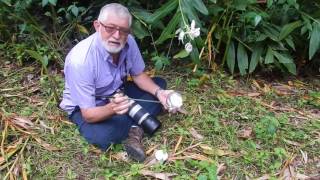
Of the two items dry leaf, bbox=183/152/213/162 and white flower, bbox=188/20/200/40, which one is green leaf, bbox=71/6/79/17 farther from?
dry leaf, bbox=183/152/213/162

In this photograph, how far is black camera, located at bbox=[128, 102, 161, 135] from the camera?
3.01m

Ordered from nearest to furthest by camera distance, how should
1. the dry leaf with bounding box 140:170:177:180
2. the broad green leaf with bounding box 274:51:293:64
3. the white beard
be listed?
the dry leaf with bounding box 140:170:177:180 → the white beard → the broad green leaf with bounding box 274:51:293:64

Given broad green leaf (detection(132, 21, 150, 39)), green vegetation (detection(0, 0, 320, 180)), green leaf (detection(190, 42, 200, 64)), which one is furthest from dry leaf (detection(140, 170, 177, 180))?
broad green leaf (detection(132, 21, 150, 39))

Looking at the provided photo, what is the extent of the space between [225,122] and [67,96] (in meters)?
1.12

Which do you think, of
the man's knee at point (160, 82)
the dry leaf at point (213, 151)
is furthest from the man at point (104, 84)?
the dry leaf at point (213, 151)

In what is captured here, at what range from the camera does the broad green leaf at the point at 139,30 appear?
12.0ft

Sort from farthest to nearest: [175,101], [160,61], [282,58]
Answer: [282,58]
[160,61]
[175,101]

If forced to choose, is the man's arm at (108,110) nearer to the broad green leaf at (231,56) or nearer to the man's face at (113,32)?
the man's face at (113,32)

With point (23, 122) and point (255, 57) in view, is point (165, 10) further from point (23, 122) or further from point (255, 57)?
point (23, 122)

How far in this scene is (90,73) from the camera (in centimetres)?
284

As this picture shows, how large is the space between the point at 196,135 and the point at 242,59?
0.92 meters

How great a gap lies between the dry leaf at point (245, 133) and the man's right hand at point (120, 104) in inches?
33.2

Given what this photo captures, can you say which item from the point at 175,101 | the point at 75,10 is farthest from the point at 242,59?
the point at 75,10

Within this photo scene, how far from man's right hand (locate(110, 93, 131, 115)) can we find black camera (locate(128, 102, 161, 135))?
0.20m
